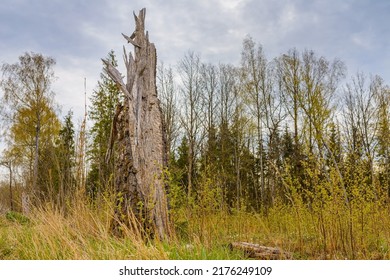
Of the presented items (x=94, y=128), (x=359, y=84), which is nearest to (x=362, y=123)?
(x=359, y=84)

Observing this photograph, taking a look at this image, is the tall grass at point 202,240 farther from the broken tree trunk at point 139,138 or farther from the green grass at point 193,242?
the broken tree trunk at point 139,138

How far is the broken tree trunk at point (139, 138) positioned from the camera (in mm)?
4875

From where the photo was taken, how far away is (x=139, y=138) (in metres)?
5.05

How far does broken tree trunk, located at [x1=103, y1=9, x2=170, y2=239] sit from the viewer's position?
16.0ft

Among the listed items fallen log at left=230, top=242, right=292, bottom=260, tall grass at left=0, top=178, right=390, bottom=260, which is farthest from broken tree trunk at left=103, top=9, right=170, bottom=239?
fallen log at left=230, top=242, right=292, bottom=260

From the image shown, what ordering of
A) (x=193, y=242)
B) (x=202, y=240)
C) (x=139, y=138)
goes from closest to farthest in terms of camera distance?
(x=193, y=242) < (x=202, y=240) < (x=139, y=138)

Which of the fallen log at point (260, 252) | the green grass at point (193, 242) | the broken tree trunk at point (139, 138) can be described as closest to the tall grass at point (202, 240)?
the green grass at point (193, 242)

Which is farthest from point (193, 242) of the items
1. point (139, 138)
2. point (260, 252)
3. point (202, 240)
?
point (139, 138)

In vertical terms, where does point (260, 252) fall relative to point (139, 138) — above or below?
below

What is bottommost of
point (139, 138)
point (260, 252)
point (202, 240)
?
point (260, 252)

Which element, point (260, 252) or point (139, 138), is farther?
point (139, 138)

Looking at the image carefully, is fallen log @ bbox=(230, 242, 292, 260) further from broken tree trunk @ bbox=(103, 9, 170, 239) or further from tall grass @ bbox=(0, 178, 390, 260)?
broken tree trunk @ bbox=(103, 9, 170, 239)

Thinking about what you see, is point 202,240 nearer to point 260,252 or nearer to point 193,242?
point 193,242
